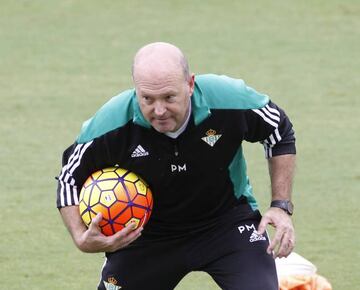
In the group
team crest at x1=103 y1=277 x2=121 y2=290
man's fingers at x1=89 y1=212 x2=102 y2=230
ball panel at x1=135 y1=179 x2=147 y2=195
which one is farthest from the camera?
team crest at x1=103 y1=277 x2=121 y2=290

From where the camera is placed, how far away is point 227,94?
23.8 feet

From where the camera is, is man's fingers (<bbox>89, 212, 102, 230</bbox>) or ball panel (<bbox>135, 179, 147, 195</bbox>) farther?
ball panel (<bbox>135, 179, 147, 195</bbox>)

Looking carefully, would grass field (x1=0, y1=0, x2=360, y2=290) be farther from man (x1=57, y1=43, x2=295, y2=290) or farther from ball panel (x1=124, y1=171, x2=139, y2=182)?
ball panel (x1=124, y1=171, x2=139, y2=182)

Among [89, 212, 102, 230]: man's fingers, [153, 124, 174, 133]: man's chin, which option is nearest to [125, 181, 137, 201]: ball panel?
[89, 212, 102, 230]: man's fingers

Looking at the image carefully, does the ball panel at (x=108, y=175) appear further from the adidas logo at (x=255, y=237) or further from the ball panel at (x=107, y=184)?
the adidas logo at (x=255, y=237)

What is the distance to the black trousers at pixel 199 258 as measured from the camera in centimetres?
738

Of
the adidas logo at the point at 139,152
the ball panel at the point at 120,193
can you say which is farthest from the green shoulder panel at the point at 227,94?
the ball panel at the point at 120,193

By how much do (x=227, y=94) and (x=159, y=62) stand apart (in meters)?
0.60

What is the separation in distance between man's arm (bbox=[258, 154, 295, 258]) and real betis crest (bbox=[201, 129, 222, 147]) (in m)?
0.45

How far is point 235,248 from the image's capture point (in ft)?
24.3

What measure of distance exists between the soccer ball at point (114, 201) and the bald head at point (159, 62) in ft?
2.11

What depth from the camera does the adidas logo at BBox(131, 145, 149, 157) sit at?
7137 millimetres

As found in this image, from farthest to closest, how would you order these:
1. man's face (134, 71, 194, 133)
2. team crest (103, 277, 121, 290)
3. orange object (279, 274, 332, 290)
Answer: orange object (279, 274, 332, 290)
team crest (103, 277, 121, 290)
man's face (134, 71, 194, 133)

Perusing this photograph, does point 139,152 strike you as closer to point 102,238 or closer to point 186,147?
point 186,147
